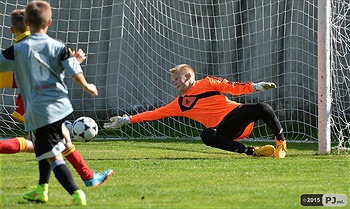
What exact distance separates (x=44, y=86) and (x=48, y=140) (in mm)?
348

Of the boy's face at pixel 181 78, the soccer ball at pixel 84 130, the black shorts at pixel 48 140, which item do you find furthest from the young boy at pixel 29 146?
the boy's face at pixel 181 78

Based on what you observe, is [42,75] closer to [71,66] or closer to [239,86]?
[71,66]

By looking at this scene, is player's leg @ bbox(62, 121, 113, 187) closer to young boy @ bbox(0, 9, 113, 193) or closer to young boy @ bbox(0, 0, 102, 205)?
young boy @ bbox(0, 9, 113, 193)

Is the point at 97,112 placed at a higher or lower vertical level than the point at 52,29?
lower

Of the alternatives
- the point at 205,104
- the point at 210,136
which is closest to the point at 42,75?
the point at 210,136

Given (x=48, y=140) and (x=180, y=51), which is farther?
(x=180, y=51)

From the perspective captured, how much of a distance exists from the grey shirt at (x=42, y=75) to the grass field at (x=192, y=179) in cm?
58

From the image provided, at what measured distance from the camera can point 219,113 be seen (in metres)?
8.63

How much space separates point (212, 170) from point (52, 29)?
689cm

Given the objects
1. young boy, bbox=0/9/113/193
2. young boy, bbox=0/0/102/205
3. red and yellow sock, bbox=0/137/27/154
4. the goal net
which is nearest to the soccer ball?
young boy, bbox=0/9/113/193

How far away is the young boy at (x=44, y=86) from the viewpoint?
5359 mm

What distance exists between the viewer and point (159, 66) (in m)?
13.0

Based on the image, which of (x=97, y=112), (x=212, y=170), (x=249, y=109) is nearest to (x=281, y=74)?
(x=97, y=112)

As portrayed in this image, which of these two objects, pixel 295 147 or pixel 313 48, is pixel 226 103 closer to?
pixel 295 147
